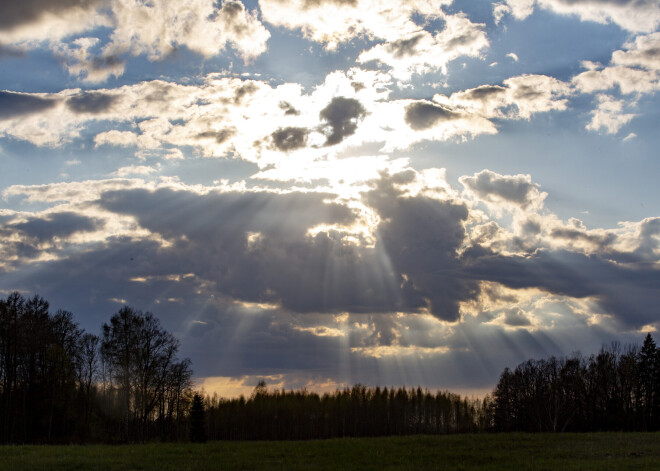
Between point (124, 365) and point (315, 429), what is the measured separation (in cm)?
7757

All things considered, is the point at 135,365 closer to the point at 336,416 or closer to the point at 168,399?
the point at 168,399

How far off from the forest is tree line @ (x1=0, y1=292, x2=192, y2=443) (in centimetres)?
12

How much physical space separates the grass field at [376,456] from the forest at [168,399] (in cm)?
1957

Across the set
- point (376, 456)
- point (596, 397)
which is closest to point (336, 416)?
point (596, 397)

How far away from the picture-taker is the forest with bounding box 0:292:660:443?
60812 mm

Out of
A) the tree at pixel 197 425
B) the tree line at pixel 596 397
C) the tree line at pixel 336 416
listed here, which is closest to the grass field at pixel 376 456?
the tree at pixel 197 425

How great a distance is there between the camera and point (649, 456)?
31469mm

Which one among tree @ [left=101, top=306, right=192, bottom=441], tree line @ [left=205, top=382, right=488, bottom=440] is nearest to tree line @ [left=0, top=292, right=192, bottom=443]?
tree @ [left=101, top=306, right=192, bottom=441]

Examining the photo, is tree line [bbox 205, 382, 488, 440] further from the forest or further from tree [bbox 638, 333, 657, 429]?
tree [bbox 638, 333, 657, 429]

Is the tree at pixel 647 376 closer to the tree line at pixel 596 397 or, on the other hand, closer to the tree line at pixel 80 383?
the tree line at pixel 596 397

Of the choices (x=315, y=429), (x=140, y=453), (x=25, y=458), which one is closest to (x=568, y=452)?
(x=140, y=453)

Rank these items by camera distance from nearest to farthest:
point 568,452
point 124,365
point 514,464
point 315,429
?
1. point 514,464
2. point 568,452
3. point 124,365
4. point 315,429

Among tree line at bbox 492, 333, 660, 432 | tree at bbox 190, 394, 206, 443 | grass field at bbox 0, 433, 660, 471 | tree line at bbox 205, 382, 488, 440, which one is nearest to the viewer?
grass field at bbox 0, 433, 660, 471

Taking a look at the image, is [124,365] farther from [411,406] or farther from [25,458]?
[411,406]
